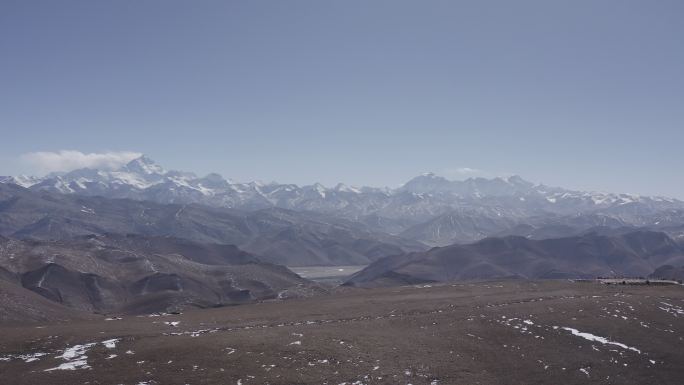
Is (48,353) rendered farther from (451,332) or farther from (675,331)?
(675,331)

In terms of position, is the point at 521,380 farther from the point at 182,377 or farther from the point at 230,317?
the point at 230,317

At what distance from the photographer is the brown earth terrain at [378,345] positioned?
4144cm

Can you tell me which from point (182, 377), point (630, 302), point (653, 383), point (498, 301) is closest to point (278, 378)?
point (182, 377)

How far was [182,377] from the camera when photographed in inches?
1553

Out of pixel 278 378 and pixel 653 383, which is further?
pixel 653 383

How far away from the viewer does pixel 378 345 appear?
4997 centimetres

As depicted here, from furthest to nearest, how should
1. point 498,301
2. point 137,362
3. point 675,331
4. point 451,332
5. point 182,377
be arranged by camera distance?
point 498,301, point 675,331, point 451,332, point 137,362, point 182,377

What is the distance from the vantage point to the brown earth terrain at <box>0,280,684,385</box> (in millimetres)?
41438

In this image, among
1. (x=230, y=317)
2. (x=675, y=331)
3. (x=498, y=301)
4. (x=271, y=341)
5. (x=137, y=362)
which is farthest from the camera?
(x=498, y=301)

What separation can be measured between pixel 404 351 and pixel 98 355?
26.8 meters

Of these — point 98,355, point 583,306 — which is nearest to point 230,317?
point 98,355

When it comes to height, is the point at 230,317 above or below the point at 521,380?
above

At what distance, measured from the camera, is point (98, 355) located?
44.7m

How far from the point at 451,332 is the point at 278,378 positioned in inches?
902
